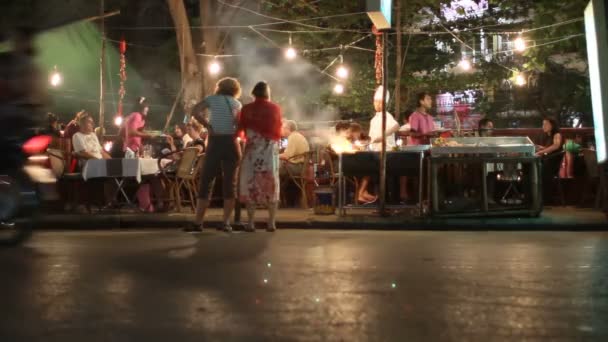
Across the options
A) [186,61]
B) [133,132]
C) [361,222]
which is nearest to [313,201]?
[361,222]

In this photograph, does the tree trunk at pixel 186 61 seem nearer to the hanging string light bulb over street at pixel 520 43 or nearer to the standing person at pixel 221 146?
the hanging string light bulb over street at pixel 520 43

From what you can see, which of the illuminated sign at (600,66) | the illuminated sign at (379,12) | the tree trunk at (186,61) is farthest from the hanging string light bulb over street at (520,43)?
the illuminated sign at (600,66)

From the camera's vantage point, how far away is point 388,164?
13.2 m

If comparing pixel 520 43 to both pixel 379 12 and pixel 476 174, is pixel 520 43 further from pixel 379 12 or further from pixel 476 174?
pixel 379 12

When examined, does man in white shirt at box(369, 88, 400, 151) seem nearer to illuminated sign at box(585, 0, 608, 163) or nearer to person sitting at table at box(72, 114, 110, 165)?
person sitting at table at box(72, 114, 110, 165)

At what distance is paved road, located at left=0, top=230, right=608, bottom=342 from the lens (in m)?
4.79

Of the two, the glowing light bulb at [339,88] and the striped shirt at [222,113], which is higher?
the glowing light bulb at [339,88]

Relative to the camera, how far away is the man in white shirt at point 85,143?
14.0 meters

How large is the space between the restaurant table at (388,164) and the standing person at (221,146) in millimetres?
2633

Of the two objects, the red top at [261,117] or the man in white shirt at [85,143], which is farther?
the man in white shirt at [85,143]

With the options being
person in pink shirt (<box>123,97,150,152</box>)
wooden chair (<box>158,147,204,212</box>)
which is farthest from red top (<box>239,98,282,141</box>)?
person in pink shirt (<box>123,97,150,152</box>)

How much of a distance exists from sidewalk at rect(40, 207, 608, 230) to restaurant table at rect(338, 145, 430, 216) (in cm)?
63

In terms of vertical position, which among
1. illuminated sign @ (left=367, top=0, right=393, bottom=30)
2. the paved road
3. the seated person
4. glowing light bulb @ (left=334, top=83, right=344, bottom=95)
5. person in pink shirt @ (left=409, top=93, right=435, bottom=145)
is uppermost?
glowing light bulb @ (left=334, top=83, right=344, bottom=95)

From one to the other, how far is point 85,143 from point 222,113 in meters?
4.16
